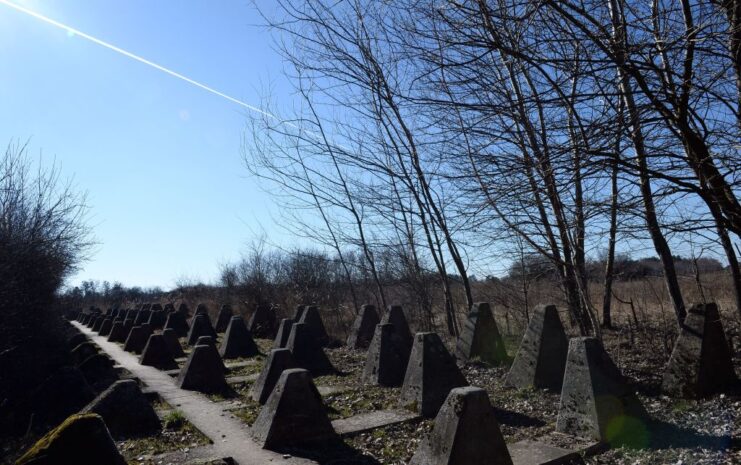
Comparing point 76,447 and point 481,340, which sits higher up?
point 481,340

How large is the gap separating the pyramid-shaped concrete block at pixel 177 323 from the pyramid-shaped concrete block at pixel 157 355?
648 centimetres

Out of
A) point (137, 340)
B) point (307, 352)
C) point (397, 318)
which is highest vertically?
point (397, 318)

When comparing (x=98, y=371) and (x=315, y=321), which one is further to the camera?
(x=315, y=321)

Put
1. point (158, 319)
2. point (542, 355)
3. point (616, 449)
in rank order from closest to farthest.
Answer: point (616, 449), point (542, 355), point (158, 319)

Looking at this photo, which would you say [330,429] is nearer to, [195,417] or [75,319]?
[195,417]

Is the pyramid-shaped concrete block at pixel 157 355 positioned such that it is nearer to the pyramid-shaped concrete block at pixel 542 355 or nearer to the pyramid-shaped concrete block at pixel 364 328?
the pyramid-shaped concrete block at pixel 364 328

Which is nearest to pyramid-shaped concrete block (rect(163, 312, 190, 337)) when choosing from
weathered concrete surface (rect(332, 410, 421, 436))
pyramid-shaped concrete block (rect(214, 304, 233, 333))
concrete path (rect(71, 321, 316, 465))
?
pyramid-shaped concrete block (rect(214, 304, 233, 333))

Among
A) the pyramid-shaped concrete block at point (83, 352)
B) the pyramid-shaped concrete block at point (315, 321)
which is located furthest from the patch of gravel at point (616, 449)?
the pyramid-shaped concrete block at point (83, 352)

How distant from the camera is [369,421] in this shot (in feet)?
22.8

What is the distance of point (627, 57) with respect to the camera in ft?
15.1

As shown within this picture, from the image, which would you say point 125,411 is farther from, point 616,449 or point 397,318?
point 397,318

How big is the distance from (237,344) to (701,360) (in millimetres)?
10197

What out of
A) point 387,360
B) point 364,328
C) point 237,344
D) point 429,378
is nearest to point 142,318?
point 237,344

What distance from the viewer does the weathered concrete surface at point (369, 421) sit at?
659 centimetres
